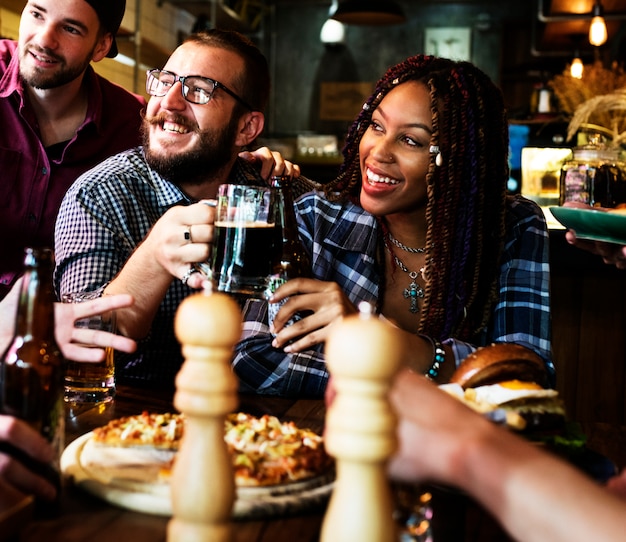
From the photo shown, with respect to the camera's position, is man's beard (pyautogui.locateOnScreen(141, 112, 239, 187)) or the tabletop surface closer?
the tabletop surface

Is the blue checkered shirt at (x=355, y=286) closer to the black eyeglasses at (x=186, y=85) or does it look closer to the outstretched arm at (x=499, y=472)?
the black eyeglasses at (x=186, y=85)

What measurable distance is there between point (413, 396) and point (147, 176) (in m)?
1.53

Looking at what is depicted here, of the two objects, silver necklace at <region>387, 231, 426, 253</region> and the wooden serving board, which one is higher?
silver necklace at <region>387, 231, 426, 253</region>

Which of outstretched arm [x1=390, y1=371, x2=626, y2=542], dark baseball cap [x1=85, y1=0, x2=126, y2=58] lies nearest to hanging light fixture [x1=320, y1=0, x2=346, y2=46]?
dark baseball cap [x1=85, y1=0, x2=126, y2=58]

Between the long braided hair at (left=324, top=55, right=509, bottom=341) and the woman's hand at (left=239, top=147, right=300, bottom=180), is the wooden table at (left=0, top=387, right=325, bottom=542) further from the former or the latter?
the woman's hand at (left=239, top=147, right=300, bottom=180)

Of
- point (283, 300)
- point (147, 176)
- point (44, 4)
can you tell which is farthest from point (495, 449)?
point (44, 4)

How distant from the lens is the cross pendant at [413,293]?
1.87m

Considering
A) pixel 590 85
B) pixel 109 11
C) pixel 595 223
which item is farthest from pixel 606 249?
pixel 590 85

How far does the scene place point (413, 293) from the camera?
74.2 inches

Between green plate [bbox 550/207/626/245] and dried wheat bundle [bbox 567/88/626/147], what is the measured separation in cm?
172

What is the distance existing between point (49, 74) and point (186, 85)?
0.69 metres

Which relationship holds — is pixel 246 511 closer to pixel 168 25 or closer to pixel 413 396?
pixel 413 396

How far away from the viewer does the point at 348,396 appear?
0.59m

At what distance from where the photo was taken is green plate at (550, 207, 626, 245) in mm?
1413
